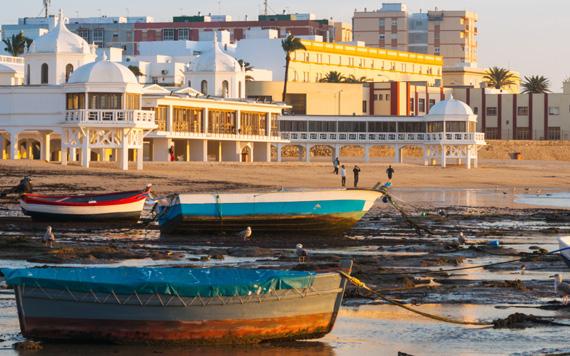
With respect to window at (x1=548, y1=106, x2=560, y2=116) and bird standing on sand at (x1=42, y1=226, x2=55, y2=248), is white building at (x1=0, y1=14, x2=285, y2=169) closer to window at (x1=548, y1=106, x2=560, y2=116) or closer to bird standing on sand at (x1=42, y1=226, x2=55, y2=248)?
bird standing on sand at (x1=42, y1=226, x2=55, y2=248)

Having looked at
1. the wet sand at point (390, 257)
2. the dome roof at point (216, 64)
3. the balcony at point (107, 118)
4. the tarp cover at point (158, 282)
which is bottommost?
the wet sand at point (390, 257)

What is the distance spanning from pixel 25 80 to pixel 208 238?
5427cm

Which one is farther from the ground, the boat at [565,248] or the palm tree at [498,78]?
the palm tree at [498,78]

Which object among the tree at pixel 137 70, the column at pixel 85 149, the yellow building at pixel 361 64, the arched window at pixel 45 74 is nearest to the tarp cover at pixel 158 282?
the column at pixel 85 149

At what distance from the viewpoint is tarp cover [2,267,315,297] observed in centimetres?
2039

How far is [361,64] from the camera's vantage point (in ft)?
564

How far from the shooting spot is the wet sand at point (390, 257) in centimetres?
2223

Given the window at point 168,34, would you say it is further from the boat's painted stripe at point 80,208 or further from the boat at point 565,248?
the boat at point 565,248

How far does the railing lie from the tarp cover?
96639mm

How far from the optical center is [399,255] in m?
35.7

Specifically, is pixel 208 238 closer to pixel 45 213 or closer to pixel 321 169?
pixel 45 213

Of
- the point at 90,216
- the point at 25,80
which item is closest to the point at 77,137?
the point at 25,80

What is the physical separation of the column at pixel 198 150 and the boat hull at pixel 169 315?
8360cm

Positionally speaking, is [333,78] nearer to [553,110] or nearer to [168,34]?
[553,110]
